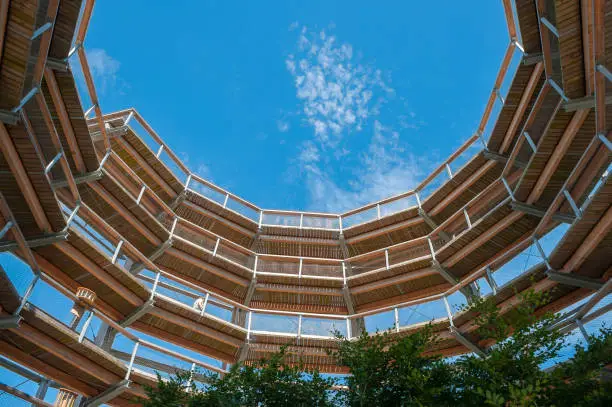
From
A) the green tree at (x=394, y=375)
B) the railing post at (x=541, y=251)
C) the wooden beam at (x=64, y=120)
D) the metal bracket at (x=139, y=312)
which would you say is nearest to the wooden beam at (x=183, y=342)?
the metal bracket at (x=139, y=312)

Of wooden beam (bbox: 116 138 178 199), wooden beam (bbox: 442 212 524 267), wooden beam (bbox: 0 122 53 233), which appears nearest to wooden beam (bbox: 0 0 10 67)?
wooden beam (bbox: 0 122 53 233)

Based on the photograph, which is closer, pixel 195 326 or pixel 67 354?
pixel 67 354

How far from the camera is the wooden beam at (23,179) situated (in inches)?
467

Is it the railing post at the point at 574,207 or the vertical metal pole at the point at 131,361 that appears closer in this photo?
the railing post at the point at 574,207

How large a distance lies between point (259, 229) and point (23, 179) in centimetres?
1356

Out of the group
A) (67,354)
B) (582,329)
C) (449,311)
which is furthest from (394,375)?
(67,354)

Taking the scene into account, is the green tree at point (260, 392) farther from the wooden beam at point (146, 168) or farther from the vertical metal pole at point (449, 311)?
the wooden beam at point (146, 168)

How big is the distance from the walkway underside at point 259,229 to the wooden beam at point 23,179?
0.16 feet

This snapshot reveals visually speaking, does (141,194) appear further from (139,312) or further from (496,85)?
(496,85)

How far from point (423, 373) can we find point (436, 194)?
15.2 meters

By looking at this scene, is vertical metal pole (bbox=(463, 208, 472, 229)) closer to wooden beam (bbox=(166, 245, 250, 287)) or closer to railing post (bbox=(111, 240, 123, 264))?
wooden beam (bbox=(166, 245, 250, 287))

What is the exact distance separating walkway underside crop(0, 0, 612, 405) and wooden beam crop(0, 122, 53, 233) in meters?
0.05

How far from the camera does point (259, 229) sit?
25172 millimetres

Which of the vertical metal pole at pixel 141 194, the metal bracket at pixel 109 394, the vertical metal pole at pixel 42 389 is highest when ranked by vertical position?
the vertical metal pole at pixel 141 194
